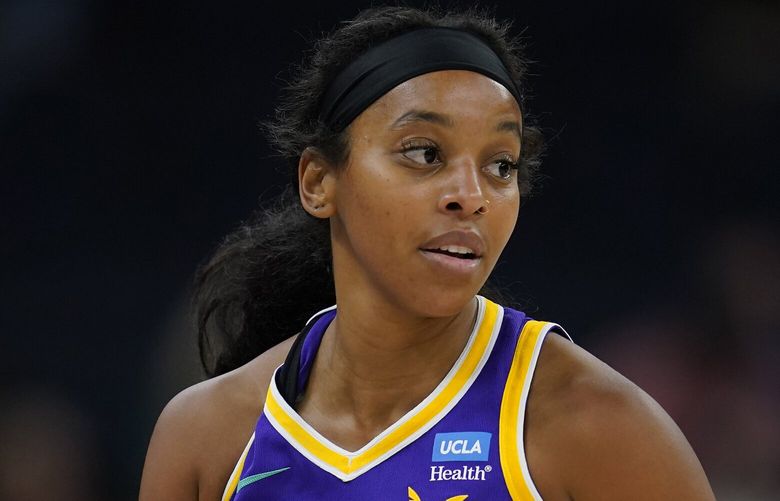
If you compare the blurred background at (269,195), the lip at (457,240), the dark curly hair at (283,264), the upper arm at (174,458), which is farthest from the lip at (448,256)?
the blurred background at (269,195)

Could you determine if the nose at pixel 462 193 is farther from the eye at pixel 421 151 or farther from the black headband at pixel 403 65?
the black headband at pixel 403 65

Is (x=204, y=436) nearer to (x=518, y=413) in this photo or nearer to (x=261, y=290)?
(x=261, y=290)

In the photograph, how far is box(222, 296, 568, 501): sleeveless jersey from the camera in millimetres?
2279

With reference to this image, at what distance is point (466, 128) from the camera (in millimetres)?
2303

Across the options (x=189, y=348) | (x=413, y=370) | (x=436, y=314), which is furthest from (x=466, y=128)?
(x=189, y=348)

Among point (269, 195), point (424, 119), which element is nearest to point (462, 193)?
point (424, 119)

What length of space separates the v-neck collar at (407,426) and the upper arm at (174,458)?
0.93 ft

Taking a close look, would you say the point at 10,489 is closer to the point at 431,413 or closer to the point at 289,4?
the point at 289,4

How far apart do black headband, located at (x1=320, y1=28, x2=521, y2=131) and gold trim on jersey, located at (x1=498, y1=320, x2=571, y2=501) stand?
1.70 ft

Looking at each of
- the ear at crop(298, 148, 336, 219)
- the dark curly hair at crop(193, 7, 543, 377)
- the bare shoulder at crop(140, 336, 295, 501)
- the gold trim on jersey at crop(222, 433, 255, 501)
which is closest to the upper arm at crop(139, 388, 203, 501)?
the bare shoulder at crop(140, 336, 295, 501)

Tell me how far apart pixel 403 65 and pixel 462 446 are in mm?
788

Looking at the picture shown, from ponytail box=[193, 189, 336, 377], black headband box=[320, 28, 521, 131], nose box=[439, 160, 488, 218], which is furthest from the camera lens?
ponytail box=[193, 189, 336, 377]

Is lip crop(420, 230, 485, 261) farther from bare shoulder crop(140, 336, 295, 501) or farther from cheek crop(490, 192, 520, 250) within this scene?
bare shoulder crop(140, 336, 295, 501)

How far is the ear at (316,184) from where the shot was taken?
99.0 inches
